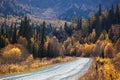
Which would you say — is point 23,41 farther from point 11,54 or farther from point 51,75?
point 51,75

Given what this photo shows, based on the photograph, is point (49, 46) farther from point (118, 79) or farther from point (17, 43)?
point (118, 79)

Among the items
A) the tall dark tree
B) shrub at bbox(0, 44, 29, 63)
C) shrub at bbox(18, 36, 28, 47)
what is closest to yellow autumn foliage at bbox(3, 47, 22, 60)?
shrub at bbox(0, 44, 29, 63)

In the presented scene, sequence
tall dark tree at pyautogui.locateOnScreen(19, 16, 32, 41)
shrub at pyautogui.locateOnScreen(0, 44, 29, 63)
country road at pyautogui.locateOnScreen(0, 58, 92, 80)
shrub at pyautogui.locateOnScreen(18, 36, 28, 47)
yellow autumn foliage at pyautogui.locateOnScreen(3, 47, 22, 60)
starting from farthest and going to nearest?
1. tall dark tree at pyautogui.locateOnScreen(19, 16, 32, 41)
2. shrub at pyautogui.locateOnScreen(18, 36, 28, 47)
3. yellow autumn foliage at pyautogui.locateOnScreen(3, 47, 22, 60)
4. shrub at pyautogui.locateOnScreen(0, 44, 29, 63)
5. country road at pyautogui.locateOnScreen(0, 58, 92, 80)

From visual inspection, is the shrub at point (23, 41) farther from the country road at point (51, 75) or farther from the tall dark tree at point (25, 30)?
the country road at point (51, 75)

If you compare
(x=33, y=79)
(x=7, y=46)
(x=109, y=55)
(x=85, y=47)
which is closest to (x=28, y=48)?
(x=7, y=46)

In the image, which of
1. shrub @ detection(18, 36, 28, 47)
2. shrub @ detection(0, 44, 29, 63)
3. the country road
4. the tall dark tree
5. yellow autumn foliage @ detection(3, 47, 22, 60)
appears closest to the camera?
the country road

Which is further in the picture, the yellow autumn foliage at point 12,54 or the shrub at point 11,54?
the yellow autumn foliage at point 12,54

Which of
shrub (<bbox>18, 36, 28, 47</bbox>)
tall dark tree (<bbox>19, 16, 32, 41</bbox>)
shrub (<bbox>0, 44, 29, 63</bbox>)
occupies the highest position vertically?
tall dark tree (<bbox>19, 16, 32, 41</bbox>)

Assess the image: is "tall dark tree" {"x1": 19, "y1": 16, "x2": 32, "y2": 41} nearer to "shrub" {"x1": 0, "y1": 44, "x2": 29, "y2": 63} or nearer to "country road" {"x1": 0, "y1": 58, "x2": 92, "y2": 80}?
"shrub" {"x1": 0, "y1": 44, "x2": 29, "y2": 63}

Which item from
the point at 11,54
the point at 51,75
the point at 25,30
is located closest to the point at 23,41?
the point at 25,30

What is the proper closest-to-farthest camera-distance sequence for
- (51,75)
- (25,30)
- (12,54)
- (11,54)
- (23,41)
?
(51,75) → (12,54) → (11,54) → (23,41) → (25,30)

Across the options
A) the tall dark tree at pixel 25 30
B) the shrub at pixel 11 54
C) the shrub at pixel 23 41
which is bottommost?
the shrub at pixel 11 54

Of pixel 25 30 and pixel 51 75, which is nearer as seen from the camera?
pixel 51 75

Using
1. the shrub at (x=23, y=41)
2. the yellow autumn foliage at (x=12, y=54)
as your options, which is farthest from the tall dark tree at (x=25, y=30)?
the yellow autumn foliage at (x=12, y=54)
